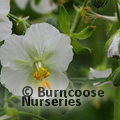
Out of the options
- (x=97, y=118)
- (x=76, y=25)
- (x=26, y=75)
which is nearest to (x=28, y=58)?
(x=26, y=75)

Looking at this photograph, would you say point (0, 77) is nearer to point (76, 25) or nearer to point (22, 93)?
point (22, 93)

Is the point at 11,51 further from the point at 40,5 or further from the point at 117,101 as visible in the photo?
the point at 40,5

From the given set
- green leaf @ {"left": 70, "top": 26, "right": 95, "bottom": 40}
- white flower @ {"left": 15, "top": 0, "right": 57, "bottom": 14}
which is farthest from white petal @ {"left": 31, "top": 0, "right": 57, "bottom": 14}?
green leaf @ {"left": 70, "top": 26, "right": 95, "bottom": 40}

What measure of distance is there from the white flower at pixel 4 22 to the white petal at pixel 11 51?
12 mm

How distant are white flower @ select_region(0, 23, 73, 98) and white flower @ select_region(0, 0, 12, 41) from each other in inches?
0.5

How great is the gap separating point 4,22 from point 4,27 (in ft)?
0.05

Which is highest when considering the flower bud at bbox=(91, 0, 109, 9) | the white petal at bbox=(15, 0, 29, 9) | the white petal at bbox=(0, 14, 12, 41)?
the flower bud at bbox=(91, 0, 109, 9)

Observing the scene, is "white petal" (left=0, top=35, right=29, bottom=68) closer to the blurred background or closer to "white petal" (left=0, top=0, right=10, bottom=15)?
"white petal" (left=0, top=0, right=10, bottom=15)

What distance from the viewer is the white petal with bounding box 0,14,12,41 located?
0.58m

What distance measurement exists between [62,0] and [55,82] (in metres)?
0.36

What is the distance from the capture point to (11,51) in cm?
59

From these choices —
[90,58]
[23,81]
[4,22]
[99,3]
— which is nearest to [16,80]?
[23,81]

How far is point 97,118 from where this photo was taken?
1412 mm

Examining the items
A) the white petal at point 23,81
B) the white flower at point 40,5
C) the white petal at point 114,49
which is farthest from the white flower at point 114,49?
the white flower at point 40,5
